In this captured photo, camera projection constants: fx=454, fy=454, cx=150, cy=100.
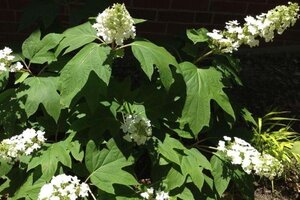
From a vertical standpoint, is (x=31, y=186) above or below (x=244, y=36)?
below

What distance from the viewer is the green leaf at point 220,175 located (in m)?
2.53

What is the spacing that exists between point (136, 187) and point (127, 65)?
6.05 feet

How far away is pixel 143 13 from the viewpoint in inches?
163

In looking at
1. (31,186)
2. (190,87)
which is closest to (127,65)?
(190,87)

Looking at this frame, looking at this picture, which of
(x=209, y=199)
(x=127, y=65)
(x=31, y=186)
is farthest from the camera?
(x=127, y=65)

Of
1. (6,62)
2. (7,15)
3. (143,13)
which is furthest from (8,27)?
(6,62)

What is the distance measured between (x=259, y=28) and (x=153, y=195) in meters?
1.06

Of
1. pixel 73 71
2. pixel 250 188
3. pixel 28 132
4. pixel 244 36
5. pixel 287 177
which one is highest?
pixel 244 36

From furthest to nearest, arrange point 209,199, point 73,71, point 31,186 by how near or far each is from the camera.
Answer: point 209,199, point 31,186, point 73,71

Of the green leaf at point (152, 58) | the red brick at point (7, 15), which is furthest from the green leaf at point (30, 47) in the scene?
the red brick at point (7, 15)

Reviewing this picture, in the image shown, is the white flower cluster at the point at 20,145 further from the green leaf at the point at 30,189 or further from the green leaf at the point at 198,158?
the green leaf at the point at 198,158

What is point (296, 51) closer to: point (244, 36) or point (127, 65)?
point (127, 65)

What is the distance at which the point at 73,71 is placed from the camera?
2217 millimetres

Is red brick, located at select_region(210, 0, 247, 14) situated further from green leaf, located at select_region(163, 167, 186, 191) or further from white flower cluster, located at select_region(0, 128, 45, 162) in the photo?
white flower cluster, located at select_region(0, 128, 45, 162)
